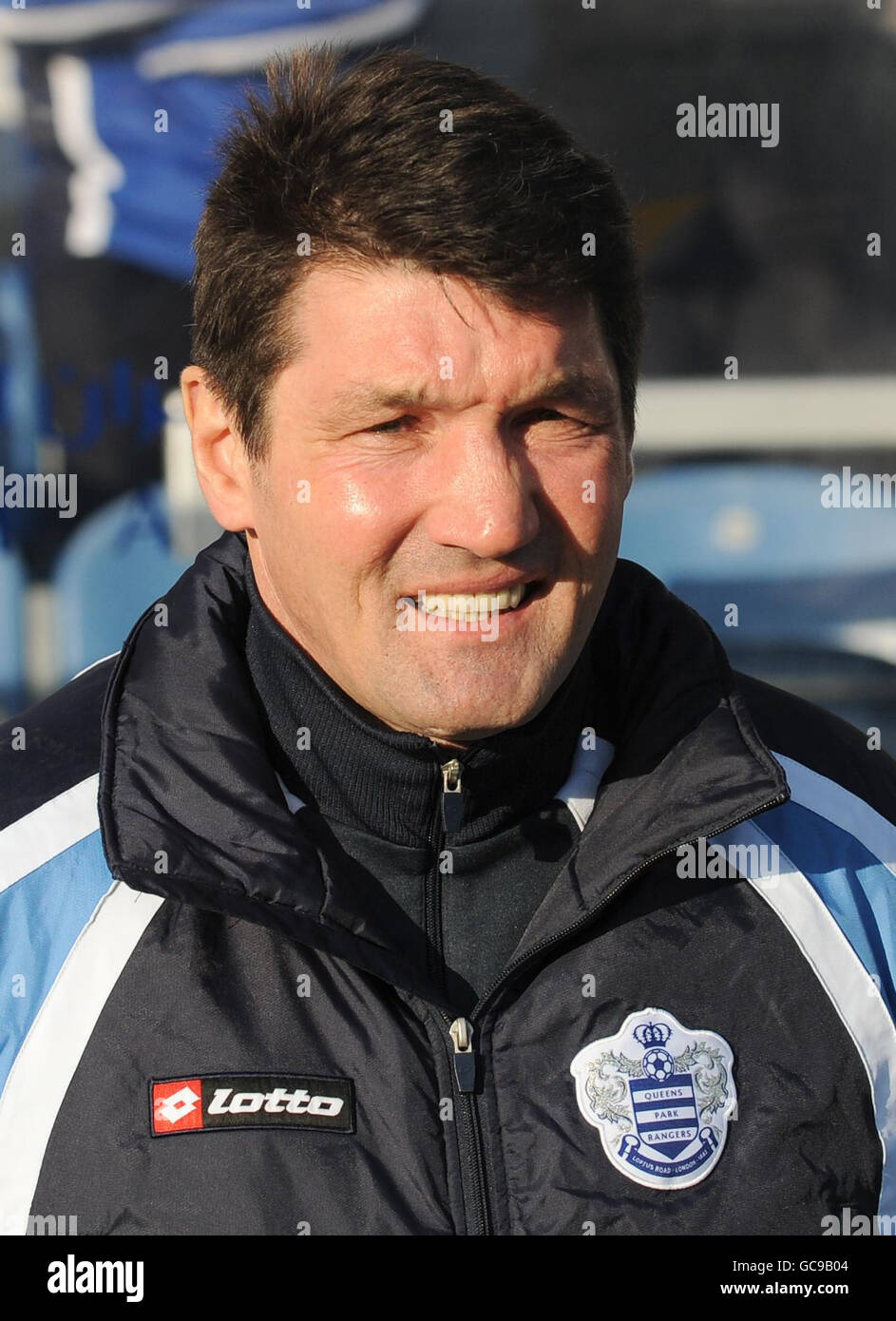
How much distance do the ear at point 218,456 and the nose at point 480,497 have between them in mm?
273

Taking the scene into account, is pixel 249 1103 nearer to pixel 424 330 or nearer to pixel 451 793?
pixel 451 793

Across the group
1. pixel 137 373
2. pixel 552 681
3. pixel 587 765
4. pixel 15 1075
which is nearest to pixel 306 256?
pixel 552 681

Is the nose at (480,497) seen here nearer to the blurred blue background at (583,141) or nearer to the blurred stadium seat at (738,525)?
the blurred blue background at (583,141)

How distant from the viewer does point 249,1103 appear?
4.41ft

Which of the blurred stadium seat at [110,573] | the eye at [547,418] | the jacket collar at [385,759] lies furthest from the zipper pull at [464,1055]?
the blurred stadium seat at [110,573]

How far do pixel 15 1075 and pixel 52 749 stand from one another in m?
0.36

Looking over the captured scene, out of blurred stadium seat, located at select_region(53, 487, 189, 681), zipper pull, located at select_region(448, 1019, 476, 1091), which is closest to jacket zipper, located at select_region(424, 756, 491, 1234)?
zipper pull, located at select_region(448, 1019, 476, 1091)

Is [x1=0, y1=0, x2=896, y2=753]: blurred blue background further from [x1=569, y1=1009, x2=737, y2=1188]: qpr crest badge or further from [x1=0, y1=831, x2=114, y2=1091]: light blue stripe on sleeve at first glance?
[x1=569, y1=1009, x2=737, y2=1188]: qpr crest badge

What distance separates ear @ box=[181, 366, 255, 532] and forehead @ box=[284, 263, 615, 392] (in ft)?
0.66

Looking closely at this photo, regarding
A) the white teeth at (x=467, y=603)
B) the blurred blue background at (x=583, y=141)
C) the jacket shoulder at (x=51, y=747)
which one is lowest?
the jacket shoulder at (x=51, y=747)

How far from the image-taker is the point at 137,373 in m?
3.87

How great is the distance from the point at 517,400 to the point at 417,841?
47 cm

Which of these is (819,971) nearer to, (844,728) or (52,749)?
(844,728)

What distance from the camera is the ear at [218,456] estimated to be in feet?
5.19
